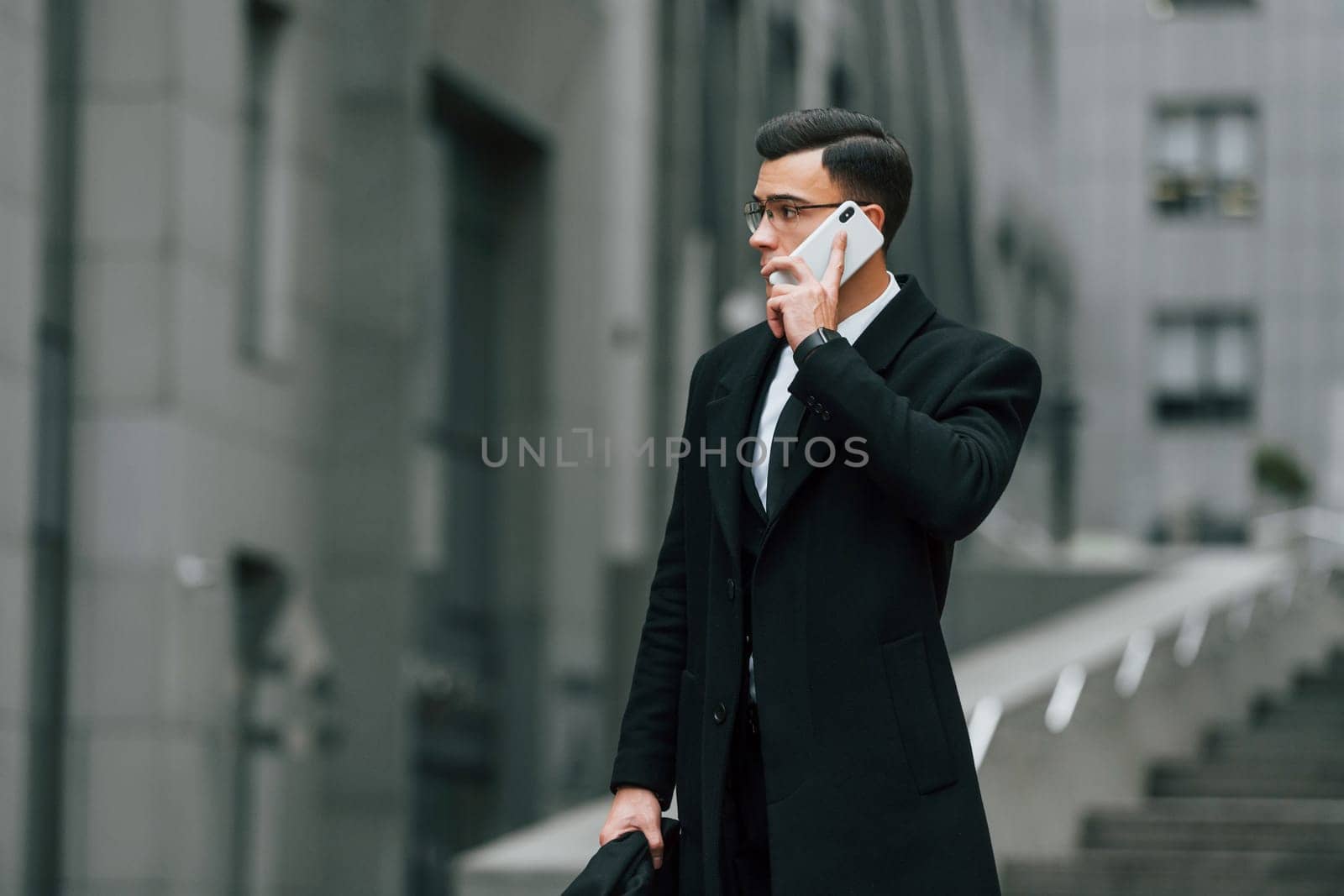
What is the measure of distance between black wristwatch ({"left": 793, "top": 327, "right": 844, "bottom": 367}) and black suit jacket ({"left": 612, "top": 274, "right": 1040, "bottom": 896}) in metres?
0.02

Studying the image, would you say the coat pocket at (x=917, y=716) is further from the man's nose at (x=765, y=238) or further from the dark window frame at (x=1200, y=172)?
the dark window frame at (x=1200, y=172)

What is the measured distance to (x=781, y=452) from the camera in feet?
11.7

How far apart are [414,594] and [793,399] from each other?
43.9ft

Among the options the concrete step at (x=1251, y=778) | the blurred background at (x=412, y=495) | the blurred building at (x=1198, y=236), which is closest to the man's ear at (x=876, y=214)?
the blurred background at (x=412, y=495)

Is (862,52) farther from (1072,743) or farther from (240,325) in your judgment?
(1072,743)

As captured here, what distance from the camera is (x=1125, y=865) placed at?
1095 cm

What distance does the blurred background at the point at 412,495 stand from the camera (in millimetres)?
12711

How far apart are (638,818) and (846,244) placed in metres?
0.94

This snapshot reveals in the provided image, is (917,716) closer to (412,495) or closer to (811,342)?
(811,342)

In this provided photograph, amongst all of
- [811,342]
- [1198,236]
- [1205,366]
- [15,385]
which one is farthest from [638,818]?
[1198,236]

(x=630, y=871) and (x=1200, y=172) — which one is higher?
(x=1200, y=172)

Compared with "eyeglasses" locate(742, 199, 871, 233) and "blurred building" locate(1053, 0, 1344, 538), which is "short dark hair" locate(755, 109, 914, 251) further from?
"blurred building" locate(1053, 0, 1344, 538)

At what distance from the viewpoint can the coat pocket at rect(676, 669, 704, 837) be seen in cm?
356

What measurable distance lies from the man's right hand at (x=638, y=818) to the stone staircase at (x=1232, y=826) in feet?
22.8
